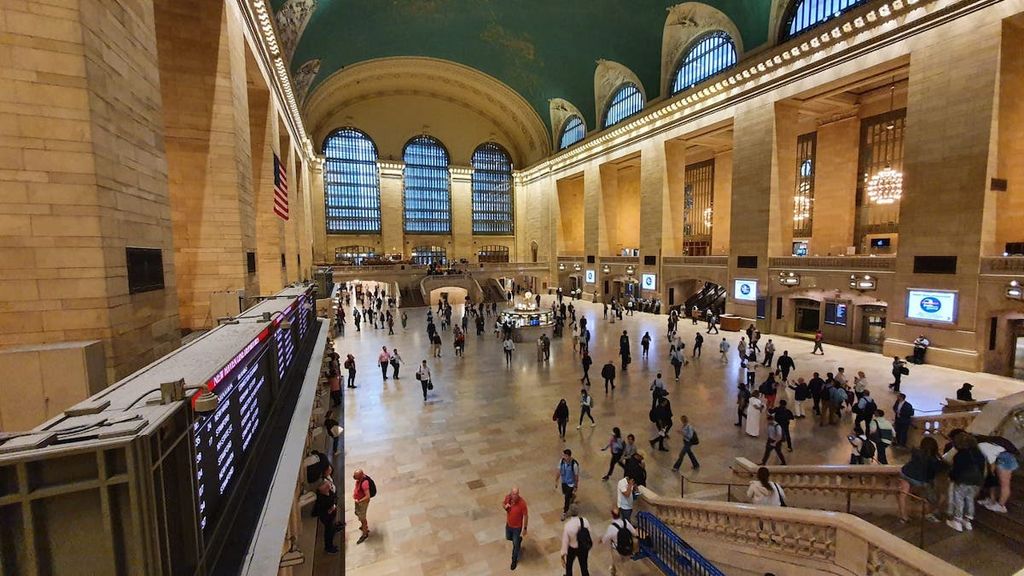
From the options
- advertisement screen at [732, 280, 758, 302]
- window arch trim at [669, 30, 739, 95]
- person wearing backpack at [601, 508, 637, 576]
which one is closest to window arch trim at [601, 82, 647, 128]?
window arch trim at [669, 30, 739, 95]

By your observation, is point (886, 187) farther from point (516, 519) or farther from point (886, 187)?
point (516, 519)

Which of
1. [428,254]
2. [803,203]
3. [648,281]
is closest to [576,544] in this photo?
[648,281]

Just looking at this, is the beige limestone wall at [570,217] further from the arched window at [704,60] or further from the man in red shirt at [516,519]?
the man in red shirt at [516,519]

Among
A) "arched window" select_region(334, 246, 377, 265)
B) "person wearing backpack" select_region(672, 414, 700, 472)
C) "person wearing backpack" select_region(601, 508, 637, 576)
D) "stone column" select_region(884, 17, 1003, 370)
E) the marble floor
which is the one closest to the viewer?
"person wearing backpack" select_region(601, 508, 637, 576)

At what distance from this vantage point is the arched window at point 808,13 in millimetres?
15050

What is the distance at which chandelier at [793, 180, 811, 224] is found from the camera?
21.2m

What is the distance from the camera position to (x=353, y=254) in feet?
121

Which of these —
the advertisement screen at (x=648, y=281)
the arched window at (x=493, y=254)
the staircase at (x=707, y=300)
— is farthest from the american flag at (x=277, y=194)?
the arched window at (x=493, y=254)

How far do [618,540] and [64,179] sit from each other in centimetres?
633

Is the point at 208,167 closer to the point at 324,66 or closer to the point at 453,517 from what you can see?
the point at 453,517

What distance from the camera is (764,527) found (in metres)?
4.70

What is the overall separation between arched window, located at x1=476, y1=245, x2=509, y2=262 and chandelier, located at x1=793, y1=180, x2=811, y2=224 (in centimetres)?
2578

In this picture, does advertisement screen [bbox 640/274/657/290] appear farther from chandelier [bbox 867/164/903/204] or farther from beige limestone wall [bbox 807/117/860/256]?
chandelier [bbox 867/164/903/204]

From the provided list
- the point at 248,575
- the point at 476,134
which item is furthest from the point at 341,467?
the point at 476,134
